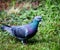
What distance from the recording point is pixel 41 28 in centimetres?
712

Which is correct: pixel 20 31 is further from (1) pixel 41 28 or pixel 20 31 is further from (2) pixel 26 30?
(1) pixel 41 28

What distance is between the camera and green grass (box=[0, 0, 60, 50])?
20.7 ft

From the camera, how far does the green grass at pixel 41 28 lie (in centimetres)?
632

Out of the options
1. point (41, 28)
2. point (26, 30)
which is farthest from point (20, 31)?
point (41, 28)

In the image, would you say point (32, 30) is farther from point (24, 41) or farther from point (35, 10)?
point (35, 10)

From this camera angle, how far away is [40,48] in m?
6.23

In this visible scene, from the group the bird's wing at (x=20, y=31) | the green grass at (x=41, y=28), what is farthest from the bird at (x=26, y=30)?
the green grass at (x=41, y=28)

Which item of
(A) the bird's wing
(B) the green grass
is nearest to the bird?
(A) the bird's wing

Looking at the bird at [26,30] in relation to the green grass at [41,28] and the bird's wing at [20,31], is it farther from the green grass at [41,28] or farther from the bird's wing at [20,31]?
the green grass at [41,28]

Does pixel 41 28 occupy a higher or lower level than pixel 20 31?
lower

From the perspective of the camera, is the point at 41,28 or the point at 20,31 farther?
the point at 41,28

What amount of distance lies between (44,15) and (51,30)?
807 millimetres

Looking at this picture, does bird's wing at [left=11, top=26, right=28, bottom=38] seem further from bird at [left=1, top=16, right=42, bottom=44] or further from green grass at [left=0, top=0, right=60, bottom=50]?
green grass at [left=0, top=0, right=60, bottom=50]

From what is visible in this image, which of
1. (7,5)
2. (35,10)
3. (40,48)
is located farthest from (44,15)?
(40,48)
